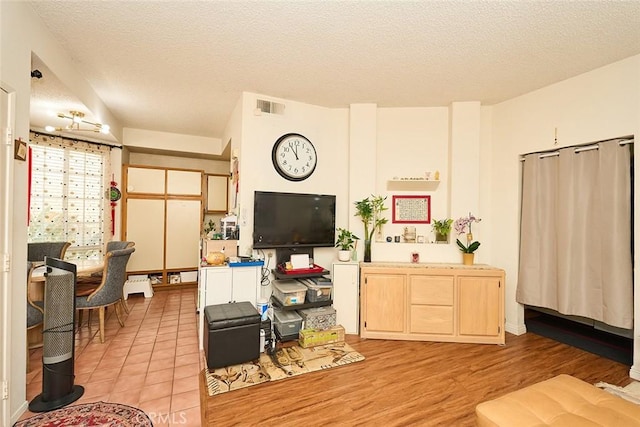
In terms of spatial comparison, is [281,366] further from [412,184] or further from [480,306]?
[412,184]

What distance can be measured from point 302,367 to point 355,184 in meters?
2.10

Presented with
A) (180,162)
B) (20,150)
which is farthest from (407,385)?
(180,162)

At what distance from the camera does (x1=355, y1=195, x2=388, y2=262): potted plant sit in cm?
329

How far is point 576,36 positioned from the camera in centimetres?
210

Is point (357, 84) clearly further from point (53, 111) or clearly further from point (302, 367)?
point (53, 111)

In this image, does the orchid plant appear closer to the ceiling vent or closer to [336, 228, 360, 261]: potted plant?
[336, 228, 360, 261]: potted plant

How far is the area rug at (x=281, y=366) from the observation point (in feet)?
7.05

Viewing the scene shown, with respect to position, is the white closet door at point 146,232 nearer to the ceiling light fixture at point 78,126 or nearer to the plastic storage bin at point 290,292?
the ceiling light fixture at point 78,126

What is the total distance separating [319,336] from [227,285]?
1.08 m

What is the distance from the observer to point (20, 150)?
5.68ft

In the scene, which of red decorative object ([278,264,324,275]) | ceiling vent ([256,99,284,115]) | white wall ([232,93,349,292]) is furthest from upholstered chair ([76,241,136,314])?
ceiling vent ([256,99,284,115])

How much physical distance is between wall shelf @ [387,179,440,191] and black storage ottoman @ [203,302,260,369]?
2.22 m

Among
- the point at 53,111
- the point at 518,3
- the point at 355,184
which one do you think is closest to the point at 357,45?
the point at 518,3

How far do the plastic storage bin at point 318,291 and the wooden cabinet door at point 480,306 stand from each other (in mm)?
1427
